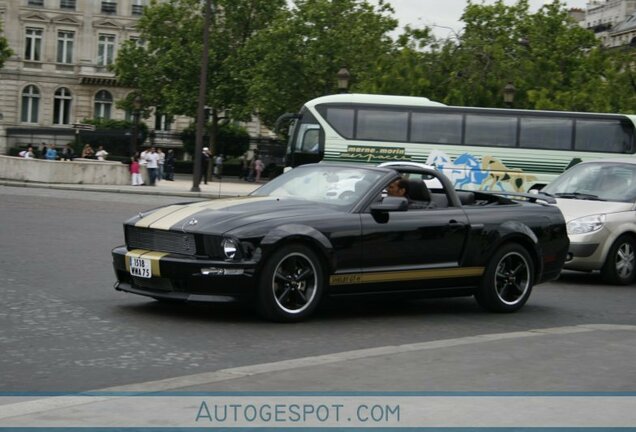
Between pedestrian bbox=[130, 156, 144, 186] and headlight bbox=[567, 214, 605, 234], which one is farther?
pedestrian bbox=[130, 156, 144, 186]

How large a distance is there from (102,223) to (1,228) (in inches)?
121

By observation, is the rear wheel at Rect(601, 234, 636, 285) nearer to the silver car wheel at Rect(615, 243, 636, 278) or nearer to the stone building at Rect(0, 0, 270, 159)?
the silver car wheel at Rect(615, 243, 636, 278)

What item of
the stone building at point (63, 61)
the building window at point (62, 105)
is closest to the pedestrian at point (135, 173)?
the stone building at point (63, 61)

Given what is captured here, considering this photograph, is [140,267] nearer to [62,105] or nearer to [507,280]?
[507,280]

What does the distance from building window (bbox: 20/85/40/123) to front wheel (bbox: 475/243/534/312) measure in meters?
79.0

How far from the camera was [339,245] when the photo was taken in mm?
10008

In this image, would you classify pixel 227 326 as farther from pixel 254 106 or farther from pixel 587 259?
pixel 254 106

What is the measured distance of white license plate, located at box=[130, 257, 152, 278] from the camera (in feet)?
31.9

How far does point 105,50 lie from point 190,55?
749 inches

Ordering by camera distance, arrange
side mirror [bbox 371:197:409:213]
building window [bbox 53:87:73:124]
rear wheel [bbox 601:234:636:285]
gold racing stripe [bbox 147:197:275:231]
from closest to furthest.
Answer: gold racing stripe [bbox 147:197:275:231]
side mirror [bbox 371:197:409:213]
rear wheel [bbox 601:234:636:285]
building window [bbox 53:87:73:124]

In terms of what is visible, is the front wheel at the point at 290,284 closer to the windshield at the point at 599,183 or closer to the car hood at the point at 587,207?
the car hood at the point at 587,207

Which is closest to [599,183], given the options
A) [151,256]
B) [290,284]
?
[290,284]

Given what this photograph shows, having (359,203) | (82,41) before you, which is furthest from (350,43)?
(359,203)

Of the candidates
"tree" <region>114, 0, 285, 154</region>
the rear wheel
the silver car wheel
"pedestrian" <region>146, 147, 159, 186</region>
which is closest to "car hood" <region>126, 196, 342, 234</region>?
Answer: the rear wheel
